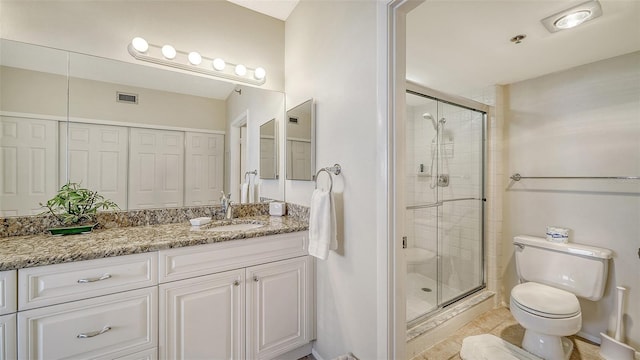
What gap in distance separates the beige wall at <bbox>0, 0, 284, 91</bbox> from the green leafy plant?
2.75 ft

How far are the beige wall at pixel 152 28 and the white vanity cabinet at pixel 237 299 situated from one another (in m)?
1.36

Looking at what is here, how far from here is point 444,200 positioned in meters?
2.46

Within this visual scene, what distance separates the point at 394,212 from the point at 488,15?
1302 mm

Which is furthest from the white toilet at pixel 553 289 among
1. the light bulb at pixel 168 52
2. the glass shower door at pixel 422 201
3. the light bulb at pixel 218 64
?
the light bulb at pixel 168 52

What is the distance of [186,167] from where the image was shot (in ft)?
5.88

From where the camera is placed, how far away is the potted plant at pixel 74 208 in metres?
1.36

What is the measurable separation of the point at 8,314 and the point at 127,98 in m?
1.25

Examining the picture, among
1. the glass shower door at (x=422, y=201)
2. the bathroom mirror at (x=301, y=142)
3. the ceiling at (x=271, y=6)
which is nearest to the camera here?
the bathroom mirror at (x=301, y=142)

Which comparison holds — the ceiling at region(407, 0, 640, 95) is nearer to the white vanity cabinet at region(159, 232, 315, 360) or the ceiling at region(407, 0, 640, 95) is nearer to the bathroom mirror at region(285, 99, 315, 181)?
the bathroom mirror at region(285, 99, 315, 181)

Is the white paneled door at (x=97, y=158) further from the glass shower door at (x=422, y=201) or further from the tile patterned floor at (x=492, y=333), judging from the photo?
the tile patterned floor at (x=492, y=333)

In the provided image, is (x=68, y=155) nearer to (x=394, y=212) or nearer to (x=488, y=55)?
(x=394, y=212)

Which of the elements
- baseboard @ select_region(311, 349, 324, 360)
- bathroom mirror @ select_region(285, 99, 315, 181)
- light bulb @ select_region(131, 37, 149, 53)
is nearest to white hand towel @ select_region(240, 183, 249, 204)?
bathroom mirror @ select_region(285, 99, 315, 181)

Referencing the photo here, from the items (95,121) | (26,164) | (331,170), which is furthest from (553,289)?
(26,164)

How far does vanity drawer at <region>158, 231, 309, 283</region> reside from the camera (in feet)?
4.03
